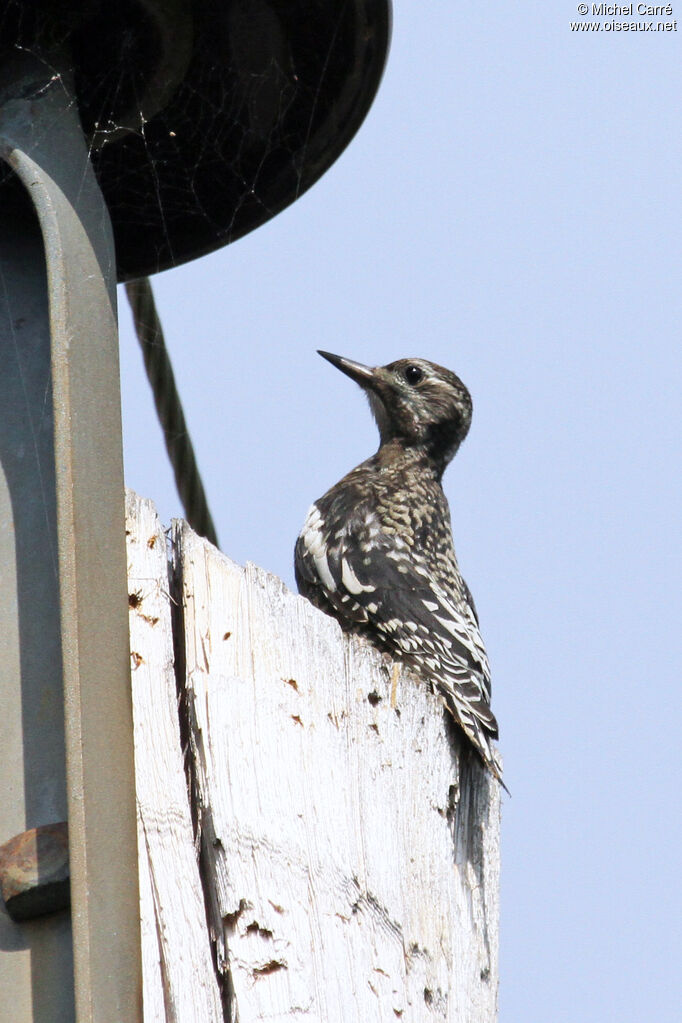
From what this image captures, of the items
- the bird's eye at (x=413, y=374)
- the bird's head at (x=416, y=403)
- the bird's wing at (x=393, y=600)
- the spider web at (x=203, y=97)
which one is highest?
the bird's eye at (x=413, y=374)

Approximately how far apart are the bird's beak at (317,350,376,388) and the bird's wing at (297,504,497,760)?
94 centimetres

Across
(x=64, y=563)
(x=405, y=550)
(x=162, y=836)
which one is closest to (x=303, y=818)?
(x=162, y=836)

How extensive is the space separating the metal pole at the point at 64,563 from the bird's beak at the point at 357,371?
3.14 metres

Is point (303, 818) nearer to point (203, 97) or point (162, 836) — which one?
point (162, 836)

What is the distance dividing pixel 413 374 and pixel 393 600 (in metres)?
1.72

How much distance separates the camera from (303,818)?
215 cm

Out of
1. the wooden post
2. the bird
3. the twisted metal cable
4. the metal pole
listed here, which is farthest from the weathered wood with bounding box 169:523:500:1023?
the twisted metal cable

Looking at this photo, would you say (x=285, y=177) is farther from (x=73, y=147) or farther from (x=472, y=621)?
(x=472, y=621)

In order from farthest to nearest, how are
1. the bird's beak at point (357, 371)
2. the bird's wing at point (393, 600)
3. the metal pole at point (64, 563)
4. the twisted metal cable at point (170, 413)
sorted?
the bird's beak at point (357, 371)
the bird's wing at point (393, 600)
the twisted metal cable at point (170, 413)
the metal pole at point (64, 563)

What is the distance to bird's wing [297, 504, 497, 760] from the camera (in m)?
3.91

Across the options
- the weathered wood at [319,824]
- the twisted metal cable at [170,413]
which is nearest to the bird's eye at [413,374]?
the twisted metal cable at [170,413]

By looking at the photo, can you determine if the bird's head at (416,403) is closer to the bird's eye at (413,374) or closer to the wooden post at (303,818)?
the bird's eye at (413,374)

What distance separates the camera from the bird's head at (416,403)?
559cm

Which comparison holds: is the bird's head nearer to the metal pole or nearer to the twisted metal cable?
the twisted metal cable
